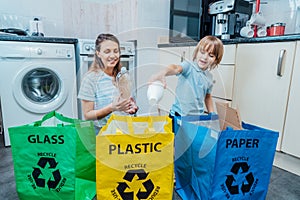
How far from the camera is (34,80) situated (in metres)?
1.67

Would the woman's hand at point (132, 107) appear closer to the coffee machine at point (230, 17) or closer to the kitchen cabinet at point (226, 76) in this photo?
the kitchen cabinet at point (226, 76)

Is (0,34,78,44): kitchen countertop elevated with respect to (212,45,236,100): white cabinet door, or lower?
elevated

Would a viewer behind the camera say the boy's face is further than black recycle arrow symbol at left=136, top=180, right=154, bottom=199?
Yes

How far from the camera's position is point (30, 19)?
2041 mm

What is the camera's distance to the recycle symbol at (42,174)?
2.79 ft

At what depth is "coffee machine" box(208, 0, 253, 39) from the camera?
1742 millimetres

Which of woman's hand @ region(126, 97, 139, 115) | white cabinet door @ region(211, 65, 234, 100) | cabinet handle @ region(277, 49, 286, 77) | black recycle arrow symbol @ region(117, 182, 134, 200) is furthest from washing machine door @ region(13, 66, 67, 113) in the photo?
cabinet handle @ region(277, 49, 286, 77)

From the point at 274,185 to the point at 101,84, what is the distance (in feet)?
3.52

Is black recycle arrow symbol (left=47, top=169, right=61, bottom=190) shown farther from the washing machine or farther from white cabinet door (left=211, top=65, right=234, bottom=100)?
white cabinet door (left=211, top=65, right=234, bottom=100)

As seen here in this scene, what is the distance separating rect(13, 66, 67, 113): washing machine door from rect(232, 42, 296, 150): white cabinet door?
4.38 feet

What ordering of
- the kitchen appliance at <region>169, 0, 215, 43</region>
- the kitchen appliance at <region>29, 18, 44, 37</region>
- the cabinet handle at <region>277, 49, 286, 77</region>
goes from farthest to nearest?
the kitchen appliance at <region>169, 0, 215, 43</region>
the kitchen appliance at <region>29, 18, 44, 37</region>
the cabinet handle at <region>277, 49, 286, 77</region>

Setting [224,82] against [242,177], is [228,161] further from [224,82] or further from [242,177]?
[224,82]

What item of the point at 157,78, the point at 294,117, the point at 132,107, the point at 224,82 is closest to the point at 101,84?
the point at 132,107

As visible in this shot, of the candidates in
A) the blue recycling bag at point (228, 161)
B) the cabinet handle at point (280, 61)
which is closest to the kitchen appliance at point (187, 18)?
the cabinet handle at point (280, 61)
